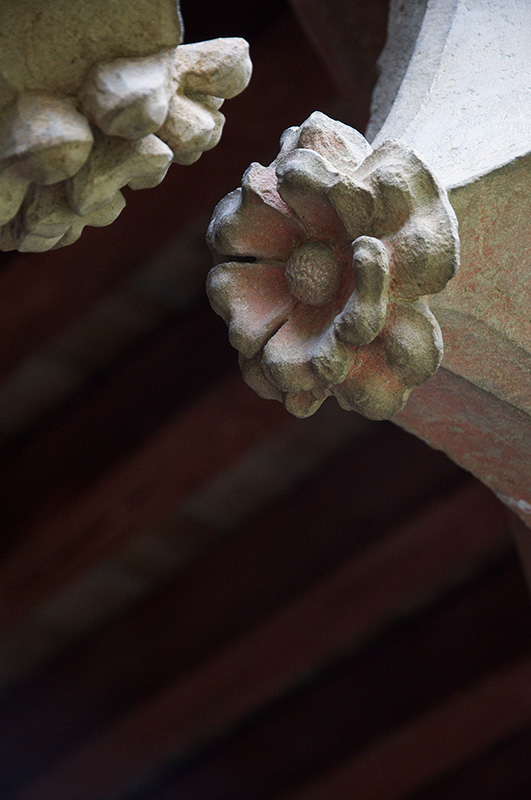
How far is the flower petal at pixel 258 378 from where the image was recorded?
2.84 ft

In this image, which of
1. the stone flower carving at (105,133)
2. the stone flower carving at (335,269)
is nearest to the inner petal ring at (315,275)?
the stone flower carving at (335,269)

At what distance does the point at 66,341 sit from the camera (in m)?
3.07

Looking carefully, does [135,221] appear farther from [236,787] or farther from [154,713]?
[236,787]

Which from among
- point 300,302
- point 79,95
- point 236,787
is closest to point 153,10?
point 79,95

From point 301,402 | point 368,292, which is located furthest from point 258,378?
point 368,292

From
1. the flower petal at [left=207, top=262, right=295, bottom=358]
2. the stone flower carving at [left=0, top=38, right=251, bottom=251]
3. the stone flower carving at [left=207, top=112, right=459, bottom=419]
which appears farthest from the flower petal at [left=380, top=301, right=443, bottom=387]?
the stone flower carving at [left=0, top=38, right=251, bottom=251]

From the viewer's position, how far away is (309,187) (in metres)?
0.79

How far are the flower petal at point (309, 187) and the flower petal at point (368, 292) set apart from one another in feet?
0.18

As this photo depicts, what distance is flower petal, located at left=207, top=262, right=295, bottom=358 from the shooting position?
0.85 m

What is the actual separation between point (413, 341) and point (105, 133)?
0.97 feet

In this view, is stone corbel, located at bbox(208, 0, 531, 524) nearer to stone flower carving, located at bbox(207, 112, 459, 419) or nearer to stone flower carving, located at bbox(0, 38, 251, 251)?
stone flower carving, located at bbox(207, 112, 459, 419)

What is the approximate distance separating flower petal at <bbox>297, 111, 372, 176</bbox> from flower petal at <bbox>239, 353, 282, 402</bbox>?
17 centimetres

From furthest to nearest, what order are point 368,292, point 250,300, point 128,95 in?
1. point 250,300
2. point 368,292
3. point 128,95

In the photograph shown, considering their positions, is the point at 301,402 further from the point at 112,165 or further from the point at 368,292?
the point at 112,165
